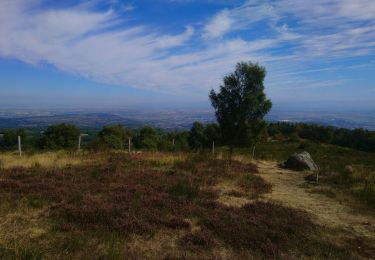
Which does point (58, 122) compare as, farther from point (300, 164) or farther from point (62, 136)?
point (300, 164)

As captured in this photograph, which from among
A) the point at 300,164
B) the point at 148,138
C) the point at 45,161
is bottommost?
the point at 148,138

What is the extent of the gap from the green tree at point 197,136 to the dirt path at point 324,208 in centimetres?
4929

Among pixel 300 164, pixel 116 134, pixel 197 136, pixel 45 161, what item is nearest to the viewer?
pixel 45 161

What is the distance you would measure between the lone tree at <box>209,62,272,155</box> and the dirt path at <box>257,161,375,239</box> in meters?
7.32

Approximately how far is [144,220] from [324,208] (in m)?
6.56

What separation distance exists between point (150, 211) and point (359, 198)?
8678 millimetres

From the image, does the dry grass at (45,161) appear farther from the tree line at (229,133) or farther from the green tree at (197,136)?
the green tree at (197,136)

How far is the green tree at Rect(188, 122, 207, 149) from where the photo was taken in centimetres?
6738

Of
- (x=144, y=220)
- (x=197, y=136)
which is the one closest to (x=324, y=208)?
(x=144, y=220)

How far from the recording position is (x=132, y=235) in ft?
27.9

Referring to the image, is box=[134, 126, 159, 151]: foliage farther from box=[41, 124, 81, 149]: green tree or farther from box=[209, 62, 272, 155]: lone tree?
box=[209, 62, 272, 155]: lone tree

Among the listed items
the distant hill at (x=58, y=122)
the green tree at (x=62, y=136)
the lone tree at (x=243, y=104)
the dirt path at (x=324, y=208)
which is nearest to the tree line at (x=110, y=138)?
the green tree at (x=62, y=136)

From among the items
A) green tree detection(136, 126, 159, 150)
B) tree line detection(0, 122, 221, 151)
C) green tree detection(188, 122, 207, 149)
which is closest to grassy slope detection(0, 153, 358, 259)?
tree line detection(0, 122, 221, 151)

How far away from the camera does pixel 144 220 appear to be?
31.3ft
